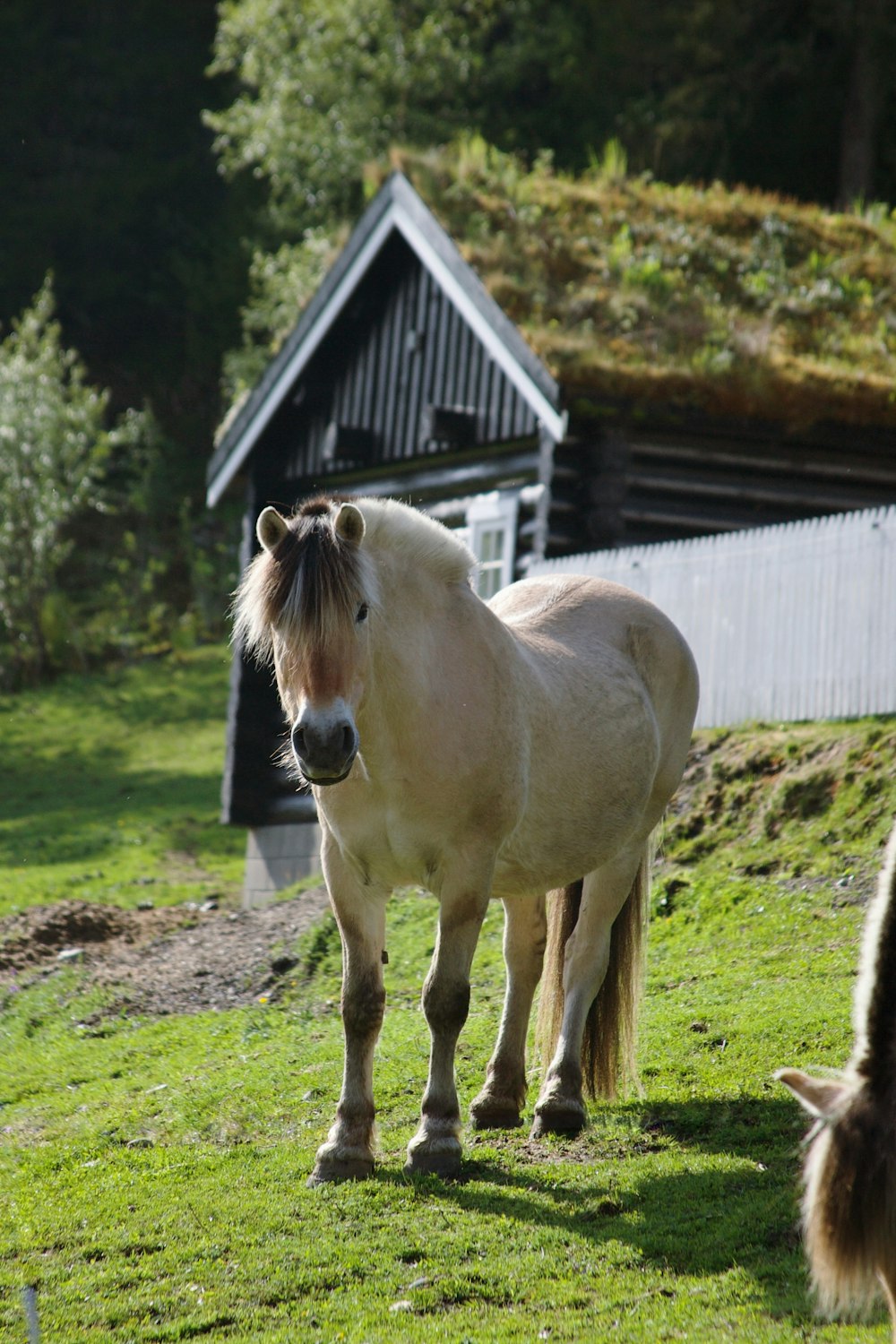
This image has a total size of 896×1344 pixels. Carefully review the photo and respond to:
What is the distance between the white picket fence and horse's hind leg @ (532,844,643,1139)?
4.47m

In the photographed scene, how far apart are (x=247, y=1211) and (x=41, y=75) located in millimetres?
48167

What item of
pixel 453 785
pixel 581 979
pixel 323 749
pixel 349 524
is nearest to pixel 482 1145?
pixel 581 979

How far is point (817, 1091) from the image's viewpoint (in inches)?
122

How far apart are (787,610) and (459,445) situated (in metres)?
4.86

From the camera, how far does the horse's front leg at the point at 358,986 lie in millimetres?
5561

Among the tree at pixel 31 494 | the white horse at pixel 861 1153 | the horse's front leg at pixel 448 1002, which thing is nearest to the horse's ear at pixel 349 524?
the horse's front leg at pixel 448 1002

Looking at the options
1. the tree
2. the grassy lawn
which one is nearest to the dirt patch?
the grassy lawn

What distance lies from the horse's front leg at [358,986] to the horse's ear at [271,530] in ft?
3.95

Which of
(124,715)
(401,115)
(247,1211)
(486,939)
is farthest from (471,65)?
(247,1211)

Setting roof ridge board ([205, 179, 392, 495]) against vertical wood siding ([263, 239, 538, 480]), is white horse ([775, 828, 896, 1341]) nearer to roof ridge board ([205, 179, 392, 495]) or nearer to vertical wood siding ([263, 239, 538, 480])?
vertical wood siding ([263, 239, 538, 480])

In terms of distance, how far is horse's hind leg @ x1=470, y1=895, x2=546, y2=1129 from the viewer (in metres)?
6.21

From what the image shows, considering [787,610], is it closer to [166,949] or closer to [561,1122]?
[166,949]

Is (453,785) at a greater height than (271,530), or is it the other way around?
(271,530)

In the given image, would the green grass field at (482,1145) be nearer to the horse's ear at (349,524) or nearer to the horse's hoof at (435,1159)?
the horse's hoof at (435,1159)
